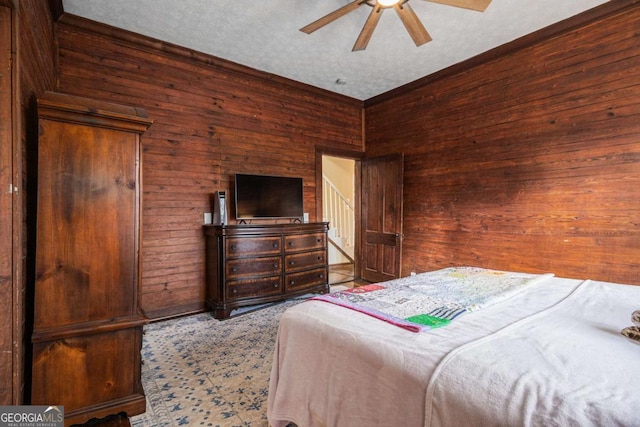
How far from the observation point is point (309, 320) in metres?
1.32

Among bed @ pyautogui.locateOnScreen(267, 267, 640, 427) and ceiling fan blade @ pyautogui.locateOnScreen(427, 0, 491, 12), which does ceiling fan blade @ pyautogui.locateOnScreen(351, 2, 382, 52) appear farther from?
bed @ pyautogui.locateOnScreen(267, 267, 640, 427)

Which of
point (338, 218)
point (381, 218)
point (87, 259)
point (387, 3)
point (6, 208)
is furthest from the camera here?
point (338, 218)

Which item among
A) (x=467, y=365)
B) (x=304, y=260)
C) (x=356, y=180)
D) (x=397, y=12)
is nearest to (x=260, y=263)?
(x=304, y=260)

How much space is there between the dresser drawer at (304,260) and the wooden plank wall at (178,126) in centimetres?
106

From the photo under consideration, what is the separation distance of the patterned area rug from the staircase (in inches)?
128

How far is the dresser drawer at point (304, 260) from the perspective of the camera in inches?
154

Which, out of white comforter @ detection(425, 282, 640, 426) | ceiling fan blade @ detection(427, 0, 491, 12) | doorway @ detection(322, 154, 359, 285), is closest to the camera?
white comforter @ detection(425, 282, 640, 426)

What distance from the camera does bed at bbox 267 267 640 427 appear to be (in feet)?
2.37

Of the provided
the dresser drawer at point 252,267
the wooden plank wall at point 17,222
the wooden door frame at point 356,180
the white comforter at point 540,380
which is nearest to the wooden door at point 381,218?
the wooden door frame at point 356,180

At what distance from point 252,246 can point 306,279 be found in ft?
3.11

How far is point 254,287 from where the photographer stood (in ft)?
11.8

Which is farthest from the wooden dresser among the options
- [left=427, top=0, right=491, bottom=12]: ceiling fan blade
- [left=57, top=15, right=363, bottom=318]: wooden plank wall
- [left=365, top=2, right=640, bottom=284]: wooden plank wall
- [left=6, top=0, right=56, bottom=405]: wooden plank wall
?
[left=427, top=0, right=491, bottom=12]: ceiling fan blade

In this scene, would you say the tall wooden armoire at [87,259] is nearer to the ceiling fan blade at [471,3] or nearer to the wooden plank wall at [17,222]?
the wooden plank wall at [17,222]

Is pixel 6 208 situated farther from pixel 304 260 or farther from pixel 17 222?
pixel 304 260
